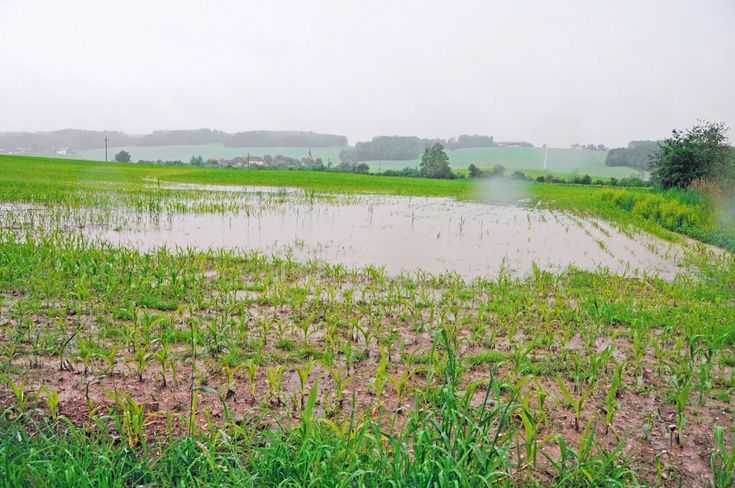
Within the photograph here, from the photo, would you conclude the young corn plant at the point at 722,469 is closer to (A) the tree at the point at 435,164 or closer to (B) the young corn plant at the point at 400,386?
(B) the young corn plant at the point at 400,386

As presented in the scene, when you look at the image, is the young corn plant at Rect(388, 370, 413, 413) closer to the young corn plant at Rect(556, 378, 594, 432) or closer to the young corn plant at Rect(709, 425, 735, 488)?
the young corn plant at Rect(556, 378, 594, 432)

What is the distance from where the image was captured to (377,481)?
1.84 meters

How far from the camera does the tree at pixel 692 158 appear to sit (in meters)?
19.0

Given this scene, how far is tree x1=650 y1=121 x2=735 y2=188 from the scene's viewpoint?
746 inches

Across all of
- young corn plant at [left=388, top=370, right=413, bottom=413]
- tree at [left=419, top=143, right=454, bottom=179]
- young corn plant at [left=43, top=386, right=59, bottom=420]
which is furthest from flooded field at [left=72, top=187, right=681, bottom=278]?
tree at [left=419, top=143, right=454, bottom=179]

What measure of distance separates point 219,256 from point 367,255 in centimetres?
206

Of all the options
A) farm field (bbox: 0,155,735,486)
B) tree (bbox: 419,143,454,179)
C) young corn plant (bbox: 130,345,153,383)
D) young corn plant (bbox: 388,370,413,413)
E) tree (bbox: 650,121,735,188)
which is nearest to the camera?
farm field (bbox: 0,155,735,486)

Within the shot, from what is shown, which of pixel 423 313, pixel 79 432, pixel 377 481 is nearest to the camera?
pixel 377 481

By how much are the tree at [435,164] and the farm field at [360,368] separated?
39.3 meters

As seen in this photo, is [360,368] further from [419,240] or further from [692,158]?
[692,158]

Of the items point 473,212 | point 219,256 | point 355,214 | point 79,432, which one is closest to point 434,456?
point 79,432

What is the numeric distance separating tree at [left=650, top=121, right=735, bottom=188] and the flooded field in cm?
1015

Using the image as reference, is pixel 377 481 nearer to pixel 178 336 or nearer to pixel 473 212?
pixel 178 336

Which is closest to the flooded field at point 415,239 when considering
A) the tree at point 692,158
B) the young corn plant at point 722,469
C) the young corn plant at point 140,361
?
the young corn plant at point 140,361
